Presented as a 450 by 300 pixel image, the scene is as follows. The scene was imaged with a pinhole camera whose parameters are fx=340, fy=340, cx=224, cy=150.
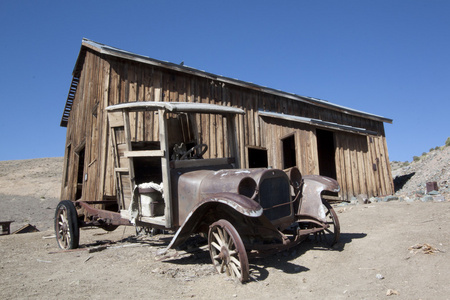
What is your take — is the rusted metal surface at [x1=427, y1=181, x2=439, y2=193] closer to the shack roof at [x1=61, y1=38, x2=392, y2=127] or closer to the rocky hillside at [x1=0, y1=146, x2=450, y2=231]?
the rocky hillside at [x1=0, y1=146, x2=450, y2=231]

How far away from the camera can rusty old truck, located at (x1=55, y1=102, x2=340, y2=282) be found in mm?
3918

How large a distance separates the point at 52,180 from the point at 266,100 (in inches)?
1118

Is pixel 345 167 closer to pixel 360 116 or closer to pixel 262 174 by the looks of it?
pixel 360 116

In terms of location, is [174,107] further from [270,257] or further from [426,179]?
[426,179]

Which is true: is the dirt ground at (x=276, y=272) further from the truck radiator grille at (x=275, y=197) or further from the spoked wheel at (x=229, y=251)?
the truck radiator grille at (x=275, y=197)

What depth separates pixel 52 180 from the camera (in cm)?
3325

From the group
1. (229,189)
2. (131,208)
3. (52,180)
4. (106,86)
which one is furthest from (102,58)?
(52,180)

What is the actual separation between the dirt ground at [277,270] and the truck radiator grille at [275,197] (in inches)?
25.5

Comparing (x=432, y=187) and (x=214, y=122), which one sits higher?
(x=214, y=122)

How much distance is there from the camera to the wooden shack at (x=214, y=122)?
9.12 metres

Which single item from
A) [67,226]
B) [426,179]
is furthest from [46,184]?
[426,179]

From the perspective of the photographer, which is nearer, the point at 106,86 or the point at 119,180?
the point at 119,180

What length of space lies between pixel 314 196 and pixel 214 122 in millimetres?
6016

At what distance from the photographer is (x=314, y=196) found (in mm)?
4945
